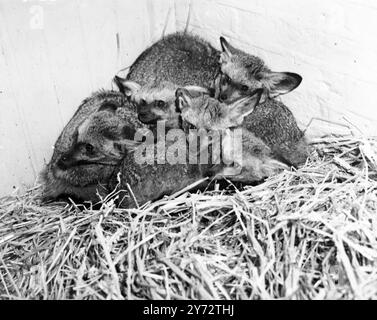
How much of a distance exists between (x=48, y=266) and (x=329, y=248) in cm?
160

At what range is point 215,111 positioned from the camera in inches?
145

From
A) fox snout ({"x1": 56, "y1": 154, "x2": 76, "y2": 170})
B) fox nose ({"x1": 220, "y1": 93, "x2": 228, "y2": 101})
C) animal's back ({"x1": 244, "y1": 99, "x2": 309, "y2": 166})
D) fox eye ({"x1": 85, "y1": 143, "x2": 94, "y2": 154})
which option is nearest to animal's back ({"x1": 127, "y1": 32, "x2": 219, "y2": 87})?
fox nose ({"x1": 220, "y1": 93, "x2": 228, "y2": 101})

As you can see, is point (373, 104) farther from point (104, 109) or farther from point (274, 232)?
point (104, 109)

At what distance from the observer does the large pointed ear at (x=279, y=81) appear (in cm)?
381

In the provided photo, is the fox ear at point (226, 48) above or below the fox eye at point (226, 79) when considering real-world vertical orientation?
above

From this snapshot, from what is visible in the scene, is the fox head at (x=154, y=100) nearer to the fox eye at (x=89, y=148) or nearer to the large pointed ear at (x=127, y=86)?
the large pointed ear at (x=127, y=86)

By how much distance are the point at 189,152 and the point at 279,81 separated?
3.07 ft

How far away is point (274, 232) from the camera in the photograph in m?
2.98

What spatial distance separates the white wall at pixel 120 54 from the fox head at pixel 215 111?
54 cm

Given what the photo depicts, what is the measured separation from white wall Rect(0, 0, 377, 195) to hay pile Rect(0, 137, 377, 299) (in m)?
0.47

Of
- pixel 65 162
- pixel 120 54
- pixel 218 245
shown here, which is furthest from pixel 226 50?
pixel 218 245

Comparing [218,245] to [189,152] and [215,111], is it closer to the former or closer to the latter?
[189,152]

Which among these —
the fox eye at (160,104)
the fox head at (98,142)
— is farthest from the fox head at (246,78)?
the fox head at (98,142)

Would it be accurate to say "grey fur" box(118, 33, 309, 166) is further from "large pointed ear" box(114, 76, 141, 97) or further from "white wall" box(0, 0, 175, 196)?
"white wall" box(0, 0, 175, 196)
